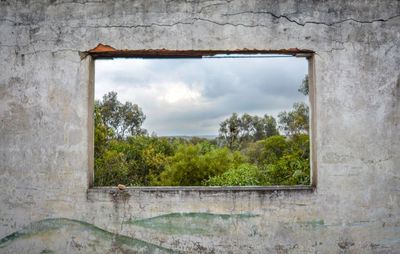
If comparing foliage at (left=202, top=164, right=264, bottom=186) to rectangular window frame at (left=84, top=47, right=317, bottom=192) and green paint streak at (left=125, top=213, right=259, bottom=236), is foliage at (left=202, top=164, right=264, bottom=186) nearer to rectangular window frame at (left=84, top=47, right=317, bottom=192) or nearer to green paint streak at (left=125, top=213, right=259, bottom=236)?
rectangular window frame at (left=84, top=47, right=317, bottom=192)

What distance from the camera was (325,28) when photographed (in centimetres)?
314

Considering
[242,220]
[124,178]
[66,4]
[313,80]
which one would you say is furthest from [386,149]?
[124,178]

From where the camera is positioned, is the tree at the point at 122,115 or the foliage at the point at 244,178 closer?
the foliage at the point at 244,178

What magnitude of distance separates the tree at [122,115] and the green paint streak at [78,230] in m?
5.10

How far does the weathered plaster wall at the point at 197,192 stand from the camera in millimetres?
3055

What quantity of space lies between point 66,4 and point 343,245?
4116 millimetres

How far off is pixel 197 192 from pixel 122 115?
7.24 metres

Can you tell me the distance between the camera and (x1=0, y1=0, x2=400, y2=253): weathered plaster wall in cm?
305

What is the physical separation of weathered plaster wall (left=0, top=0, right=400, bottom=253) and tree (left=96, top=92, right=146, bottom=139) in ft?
16.4

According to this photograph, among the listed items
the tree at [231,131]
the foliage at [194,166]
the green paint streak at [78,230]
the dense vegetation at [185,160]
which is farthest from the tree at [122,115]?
the green paint streak at [78,230]

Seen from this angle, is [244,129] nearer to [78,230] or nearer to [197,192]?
[197,192]

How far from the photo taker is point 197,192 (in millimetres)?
3059

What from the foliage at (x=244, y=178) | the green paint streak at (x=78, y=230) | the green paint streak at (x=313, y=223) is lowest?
the green paint streak at (x=78, y=230)

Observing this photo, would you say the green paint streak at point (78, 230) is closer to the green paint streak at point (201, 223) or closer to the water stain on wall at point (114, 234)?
the water stain on wall at point (114, 234)
